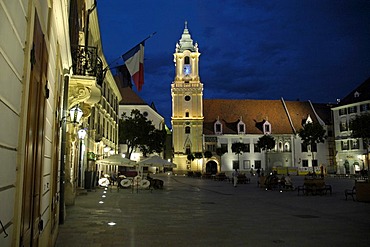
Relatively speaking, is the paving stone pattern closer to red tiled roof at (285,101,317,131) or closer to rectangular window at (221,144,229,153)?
rectangular window at (221,144,229,153)

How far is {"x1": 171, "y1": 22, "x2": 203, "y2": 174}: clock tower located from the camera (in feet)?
241

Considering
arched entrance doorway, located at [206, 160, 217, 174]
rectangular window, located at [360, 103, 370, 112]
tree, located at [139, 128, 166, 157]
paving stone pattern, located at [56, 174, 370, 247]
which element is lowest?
paving stone pattern, located at [56, 174, 370, 247]

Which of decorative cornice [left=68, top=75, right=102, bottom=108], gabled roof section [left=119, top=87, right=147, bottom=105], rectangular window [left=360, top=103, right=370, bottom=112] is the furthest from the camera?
gabled roof section [left=119, top=87, right=147, bottom=105]

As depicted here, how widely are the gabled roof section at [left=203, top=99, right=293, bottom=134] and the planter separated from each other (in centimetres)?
5807

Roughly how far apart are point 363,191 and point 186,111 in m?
57.6

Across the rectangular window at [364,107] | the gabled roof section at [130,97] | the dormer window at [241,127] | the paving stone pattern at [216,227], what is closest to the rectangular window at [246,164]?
the dormer window at [241,127]

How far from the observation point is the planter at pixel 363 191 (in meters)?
18.3

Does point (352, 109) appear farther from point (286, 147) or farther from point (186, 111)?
point (186, 111)

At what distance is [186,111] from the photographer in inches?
2955

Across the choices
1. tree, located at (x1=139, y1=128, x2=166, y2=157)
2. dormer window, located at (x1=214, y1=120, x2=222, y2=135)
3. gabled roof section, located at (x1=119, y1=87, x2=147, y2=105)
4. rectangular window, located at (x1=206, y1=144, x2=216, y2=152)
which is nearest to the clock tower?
rectangular window, located at (x1=206, y1=144, x2=216, y2=152)

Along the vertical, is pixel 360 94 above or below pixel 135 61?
above

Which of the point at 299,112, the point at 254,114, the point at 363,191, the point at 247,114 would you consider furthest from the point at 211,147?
the point at 363,191

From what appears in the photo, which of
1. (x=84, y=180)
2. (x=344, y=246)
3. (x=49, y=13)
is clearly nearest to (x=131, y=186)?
(x=84, y=180)

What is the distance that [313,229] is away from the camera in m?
11.0
